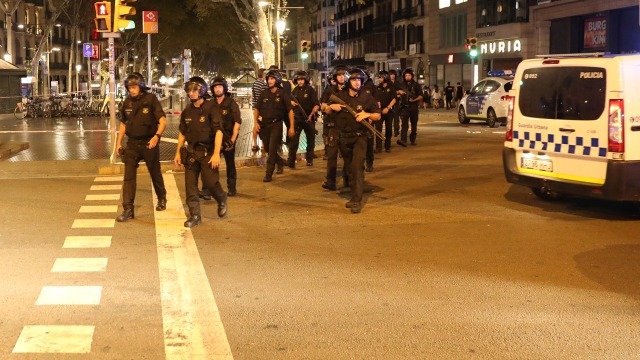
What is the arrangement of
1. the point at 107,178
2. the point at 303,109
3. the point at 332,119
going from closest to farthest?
1. the point at 332,119
2. the point at 107,178
3. the point at 303,109

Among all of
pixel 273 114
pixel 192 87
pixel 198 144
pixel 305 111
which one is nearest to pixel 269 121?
pixel 273 114

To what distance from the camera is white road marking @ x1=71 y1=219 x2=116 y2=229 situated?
10232 mm

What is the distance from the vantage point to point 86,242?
30.4 ft

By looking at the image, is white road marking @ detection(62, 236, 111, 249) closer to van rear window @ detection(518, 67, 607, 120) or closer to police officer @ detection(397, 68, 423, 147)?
van rear window @ detection(518, 67, 607, 120)

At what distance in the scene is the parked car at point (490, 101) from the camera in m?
26.8

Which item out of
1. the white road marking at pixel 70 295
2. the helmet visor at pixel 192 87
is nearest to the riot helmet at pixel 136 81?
the helmet visor at pixel 192 87

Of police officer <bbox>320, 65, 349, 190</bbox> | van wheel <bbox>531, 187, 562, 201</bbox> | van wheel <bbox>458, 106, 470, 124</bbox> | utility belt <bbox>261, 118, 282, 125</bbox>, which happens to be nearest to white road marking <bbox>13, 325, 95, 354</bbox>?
police officer <bbox>320, 65, 349, 190</bbox>

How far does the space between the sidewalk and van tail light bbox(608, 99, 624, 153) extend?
26.8ft

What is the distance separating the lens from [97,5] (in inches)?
637

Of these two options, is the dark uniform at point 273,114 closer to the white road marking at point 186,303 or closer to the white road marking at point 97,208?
the white road marking at point 97,208

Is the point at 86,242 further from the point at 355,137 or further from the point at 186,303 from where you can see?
the point at 355,137

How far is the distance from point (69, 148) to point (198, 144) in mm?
11042

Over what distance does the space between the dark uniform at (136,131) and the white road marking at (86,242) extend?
3.80 ft

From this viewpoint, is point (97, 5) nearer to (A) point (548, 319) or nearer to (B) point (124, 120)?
(B) point (124, 120)
